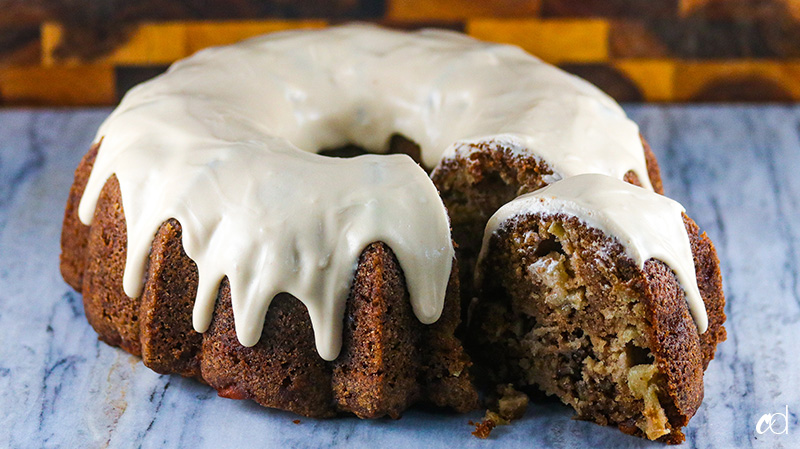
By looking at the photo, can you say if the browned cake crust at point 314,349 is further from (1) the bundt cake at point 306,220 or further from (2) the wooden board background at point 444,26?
(2) the wooden board background at point 444,26

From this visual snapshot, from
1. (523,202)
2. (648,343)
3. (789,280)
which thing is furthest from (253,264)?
(789,280)

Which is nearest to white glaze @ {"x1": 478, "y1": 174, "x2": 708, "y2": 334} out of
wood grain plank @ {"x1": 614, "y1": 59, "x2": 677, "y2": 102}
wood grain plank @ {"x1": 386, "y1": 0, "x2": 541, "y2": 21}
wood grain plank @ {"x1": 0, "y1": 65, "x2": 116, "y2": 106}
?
wood grain plank @ {"x1": 386, "y1": 0, "x2": 541, "y2": 21}

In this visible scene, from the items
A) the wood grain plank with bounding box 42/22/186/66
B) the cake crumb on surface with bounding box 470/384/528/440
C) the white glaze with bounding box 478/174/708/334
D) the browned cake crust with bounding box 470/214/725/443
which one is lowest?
the wood grain plank with bounding box 42/22/186/66

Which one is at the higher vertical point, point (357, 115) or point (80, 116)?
point (357, 115)

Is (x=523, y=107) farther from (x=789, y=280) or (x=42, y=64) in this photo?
(x=42, y=64)

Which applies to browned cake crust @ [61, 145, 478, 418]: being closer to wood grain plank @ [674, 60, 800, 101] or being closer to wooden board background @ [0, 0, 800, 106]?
wooden board background @ [0, 0, 800, 106]

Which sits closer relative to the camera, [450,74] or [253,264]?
[253,264]

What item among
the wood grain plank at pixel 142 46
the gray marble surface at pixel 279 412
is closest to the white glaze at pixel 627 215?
the gray marble surface at pixel 279 412
